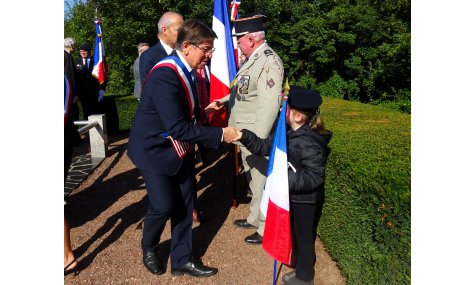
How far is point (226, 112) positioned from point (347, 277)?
2.58 metres

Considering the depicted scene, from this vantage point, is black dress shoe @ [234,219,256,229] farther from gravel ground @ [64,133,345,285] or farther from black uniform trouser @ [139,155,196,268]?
black uniform trouser @ [139,155,196,268]

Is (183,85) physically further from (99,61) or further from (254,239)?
(99,61)

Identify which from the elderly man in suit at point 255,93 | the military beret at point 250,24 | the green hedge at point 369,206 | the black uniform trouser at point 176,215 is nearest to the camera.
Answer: the green hedge at point 369,206

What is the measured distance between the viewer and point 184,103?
128 inches

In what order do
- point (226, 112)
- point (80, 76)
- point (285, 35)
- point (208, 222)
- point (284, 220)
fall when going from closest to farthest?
point (284, 220), point (208, 222), point (226, 112), point (80, 76), point (285, 35)

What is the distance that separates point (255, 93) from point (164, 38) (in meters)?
1.39

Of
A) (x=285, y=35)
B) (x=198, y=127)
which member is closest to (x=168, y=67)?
(x=198, y=127)

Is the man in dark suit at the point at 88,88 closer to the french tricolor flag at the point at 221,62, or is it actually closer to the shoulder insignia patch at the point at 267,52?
the french tricolor flag at the point at 221,62

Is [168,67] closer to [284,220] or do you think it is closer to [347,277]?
[284,220]

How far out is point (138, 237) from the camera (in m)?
4.45

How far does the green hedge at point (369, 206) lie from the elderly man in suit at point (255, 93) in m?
0.75

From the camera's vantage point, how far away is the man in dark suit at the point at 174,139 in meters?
3.14

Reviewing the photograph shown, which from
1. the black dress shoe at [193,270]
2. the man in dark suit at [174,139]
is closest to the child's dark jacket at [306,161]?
the man in dark suit at [174,139]

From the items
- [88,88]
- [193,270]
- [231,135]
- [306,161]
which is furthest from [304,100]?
[88,88]
